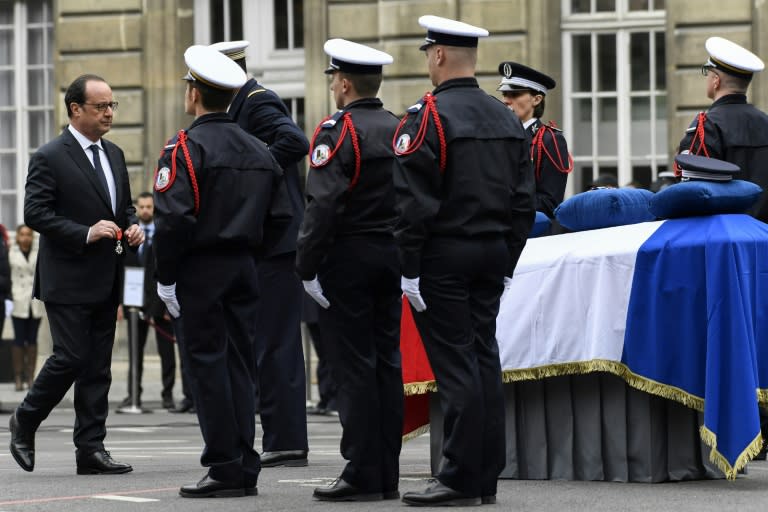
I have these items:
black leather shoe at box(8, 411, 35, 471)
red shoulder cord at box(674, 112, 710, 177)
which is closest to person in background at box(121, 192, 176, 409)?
black leather shoe at box(8, 411, 35, 471)

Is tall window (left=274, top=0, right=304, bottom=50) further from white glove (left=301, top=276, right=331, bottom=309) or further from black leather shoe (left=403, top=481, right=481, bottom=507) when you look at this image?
black leather shoe (left=403, top=481, right=481, bottom=507)

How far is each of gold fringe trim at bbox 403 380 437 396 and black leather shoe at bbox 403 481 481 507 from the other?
3.73ft

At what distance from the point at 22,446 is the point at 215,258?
2.01m

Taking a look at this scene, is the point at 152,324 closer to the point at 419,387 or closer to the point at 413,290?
the point at 419,387

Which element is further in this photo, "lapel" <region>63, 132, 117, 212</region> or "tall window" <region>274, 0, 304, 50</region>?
"tall window" <region>274, 0, 304, 50</region>

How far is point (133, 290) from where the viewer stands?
1638cm

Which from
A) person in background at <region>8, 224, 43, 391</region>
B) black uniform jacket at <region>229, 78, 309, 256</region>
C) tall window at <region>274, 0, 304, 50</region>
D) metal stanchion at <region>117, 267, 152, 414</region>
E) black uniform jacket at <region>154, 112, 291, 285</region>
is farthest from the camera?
tall window at <region>274, 0, 304, 50</region>

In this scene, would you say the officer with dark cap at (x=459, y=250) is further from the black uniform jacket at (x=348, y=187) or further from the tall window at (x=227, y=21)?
the tall window at (x=227, y=21)

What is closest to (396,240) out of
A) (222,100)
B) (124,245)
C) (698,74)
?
(222,100)

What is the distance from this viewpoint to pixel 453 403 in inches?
292

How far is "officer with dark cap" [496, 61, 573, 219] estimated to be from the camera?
9680 mm

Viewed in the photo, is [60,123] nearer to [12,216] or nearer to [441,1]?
[12,216]

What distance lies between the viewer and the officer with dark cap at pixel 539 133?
9.68m

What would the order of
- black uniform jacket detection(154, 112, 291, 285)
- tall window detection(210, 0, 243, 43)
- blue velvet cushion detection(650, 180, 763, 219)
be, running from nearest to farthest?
black uniform jacket detection(154, 112, 291, 285) < blue velvet cushion detection(650, 180, 763, 219) < tall window detection(210, 0, 243, 43)
